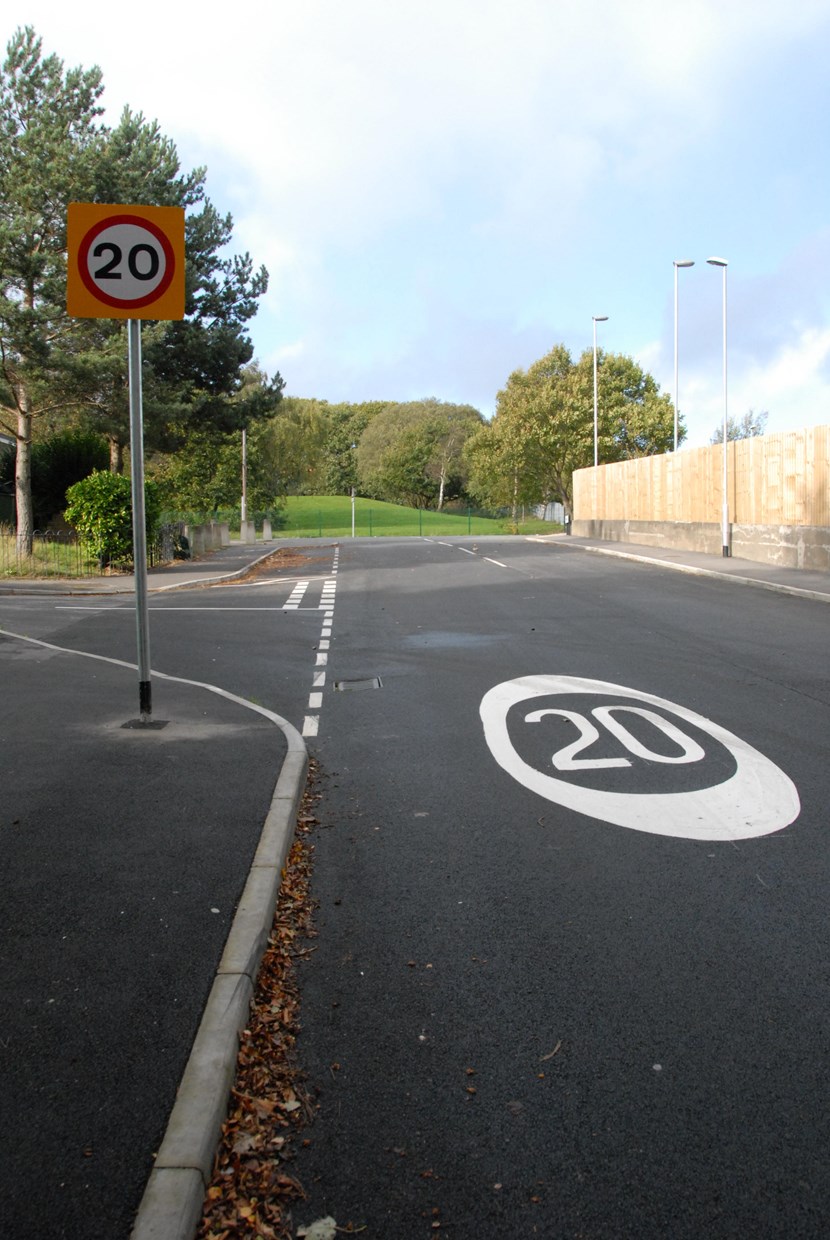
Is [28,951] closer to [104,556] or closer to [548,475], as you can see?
[104,556]

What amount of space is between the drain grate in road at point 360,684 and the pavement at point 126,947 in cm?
214

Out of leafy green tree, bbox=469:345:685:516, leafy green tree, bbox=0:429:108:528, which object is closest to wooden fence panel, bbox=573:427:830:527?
leafy green tree, bbox=0:429:108:528

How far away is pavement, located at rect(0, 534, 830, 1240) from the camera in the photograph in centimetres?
265

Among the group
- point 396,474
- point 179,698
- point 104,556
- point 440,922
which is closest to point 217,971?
point 440,922

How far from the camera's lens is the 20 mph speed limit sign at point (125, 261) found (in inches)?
280

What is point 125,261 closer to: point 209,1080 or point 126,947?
point 126,947

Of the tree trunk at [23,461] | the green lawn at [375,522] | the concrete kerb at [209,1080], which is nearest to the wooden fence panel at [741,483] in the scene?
the tree trunk at [23,461]

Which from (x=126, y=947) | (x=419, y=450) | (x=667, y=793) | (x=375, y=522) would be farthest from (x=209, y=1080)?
(x=419, y=450)

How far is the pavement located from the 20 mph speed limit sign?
117 inches

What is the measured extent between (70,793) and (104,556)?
21.5 metres

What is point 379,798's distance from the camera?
6.32 metres

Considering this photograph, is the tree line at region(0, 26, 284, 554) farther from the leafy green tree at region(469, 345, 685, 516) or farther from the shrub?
the leafy green tree at region(469, 345, 685, 516)

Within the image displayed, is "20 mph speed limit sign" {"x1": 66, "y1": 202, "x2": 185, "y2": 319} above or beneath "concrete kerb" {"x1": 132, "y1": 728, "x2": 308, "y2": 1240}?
above

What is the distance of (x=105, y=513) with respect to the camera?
84.8ft
